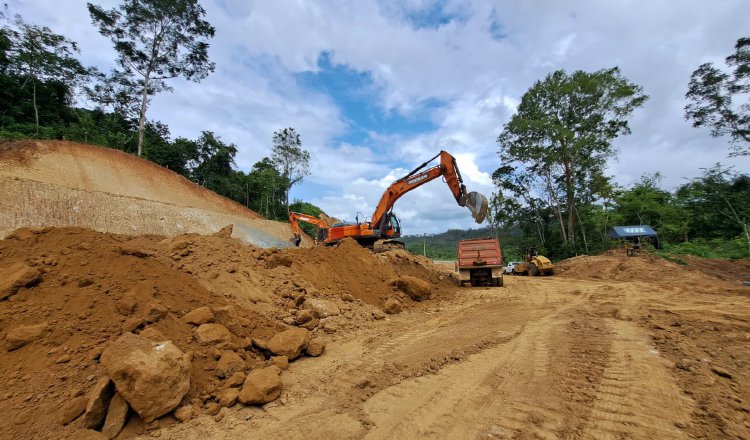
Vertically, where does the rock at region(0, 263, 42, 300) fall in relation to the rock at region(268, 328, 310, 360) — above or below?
above

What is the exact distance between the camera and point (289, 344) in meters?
4.27

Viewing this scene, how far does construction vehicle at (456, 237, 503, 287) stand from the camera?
12062mm

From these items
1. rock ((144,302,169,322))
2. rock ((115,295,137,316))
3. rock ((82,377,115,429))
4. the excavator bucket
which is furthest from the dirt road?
the excavator bucket

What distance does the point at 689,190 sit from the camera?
25891mm

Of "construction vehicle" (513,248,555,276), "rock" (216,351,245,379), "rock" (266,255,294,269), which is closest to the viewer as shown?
"rock" (216,351,245,379)

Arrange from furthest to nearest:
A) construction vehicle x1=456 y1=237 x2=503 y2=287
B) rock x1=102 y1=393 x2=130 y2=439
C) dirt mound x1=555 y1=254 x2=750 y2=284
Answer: dirt mound x1=555 y1=254 x2=750 y2=284 → construction vehicle x1=456 y1=237 x2=503 y2=287 → rock x1=102 y1=393 x2=130 y2=439

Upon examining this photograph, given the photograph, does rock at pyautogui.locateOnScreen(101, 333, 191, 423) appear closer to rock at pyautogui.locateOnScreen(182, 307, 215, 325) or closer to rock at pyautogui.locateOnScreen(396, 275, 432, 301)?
rock at pyautogui.locateOnScreen(182, 307, 215, 325)

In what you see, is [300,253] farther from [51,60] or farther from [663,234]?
[663,234]

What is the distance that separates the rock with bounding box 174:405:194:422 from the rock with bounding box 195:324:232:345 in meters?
0.92

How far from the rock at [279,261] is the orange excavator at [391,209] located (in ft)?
18.4

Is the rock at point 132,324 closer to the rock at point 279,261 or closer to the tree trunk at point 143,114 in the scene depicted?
the rock at point 279,261

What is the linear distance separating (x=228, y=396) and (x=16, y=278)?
307cm

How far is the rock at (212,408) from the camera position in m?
2.97

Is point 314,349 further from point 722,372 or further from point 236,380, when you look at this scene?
point 722,372
